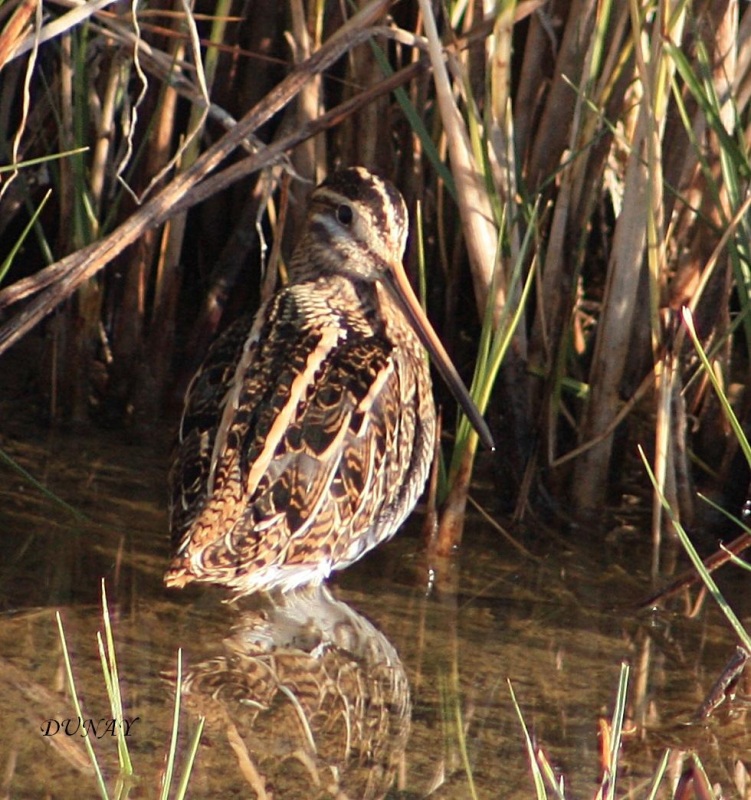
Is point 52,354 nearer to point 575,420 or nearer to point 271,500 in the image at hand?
point 271,500

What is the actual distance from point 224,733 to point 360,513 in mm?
822

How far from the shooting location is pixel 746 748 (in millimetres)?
3088

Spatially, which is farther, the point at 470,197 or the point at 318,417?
the point at 470,197

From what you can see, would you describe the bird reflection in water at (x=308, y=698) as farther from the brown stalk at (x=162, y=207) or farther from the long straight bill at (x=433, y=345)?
the brown stalk at (x=162, y=207)

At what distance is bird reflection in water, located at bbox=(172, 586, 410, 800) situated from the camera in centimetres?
287

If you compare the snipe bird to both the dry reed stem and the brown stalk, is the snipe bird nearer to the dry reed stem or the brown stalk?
the dry reed stem

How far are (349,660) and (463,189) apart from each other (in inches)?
51.0

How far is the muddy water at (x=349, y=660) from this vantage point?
2.89 meters

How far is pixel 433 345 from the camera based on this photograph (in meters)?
3.89

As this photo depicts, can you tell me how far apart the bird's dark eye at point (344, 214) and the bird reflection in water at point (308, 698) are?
1.07 meters

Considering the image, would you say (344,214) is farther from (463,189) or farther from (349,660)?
(349,660)

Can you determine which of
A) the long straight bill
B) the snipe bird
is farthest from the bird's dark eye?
the long straight bill

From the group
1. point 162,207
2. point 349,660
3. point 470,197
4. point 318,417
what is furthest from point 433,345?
point 349,660

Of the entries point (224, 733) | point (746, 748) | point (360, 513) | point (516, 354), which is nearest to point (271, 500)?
point (360, 513)
